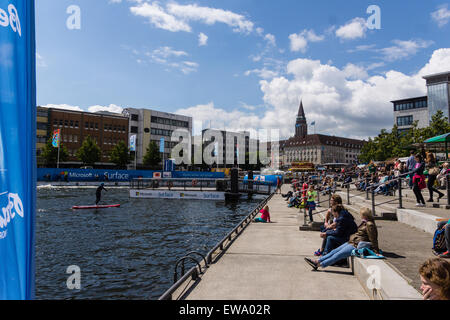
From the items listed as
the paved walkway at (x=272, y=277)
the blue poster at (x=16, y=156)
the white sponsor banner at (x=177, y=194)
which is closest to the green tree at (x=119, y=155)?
the white sponsor banner at (x=177, y=194)

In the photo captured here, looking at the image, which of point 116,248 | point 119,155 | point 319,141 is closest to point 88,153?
point 119,155

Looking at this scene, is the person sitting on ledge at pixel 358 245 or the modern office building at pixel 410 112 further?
the modern office building at pixel 410 112

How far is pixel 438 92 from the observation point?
74438 millimetres

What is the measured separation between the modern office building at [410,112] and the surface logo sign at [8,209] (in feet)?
303

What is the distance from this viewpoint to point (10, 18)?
107 inches

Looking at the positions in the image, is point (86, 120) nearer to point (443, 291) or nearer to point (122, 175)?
point (122, 175)

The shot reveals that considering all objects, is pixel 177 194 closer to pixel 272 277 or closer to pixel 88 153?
pixel 272 277

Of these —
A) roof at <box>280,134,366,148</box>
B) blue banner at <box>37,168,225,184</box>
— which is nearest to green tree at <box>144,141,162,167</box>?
blue banner at <box>37,168,225,184</box>

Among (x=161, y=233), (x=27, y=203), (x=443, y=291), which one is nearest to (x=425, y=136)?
(x=161, y=233)

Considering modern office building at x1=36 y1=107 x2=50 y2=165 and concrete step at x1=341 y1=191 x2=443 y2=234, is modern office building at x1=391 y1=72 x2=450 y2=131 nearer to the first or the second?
concrete step at x1=341 y1=191 x2=443 y2=234

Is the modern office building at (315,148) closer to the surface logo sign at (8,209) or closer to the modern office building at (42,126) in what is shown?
the modern office building at (42,126)

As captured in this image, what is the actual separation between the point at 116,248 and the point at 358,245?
934cm

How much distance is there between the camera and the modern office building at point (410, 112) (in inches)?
3115
